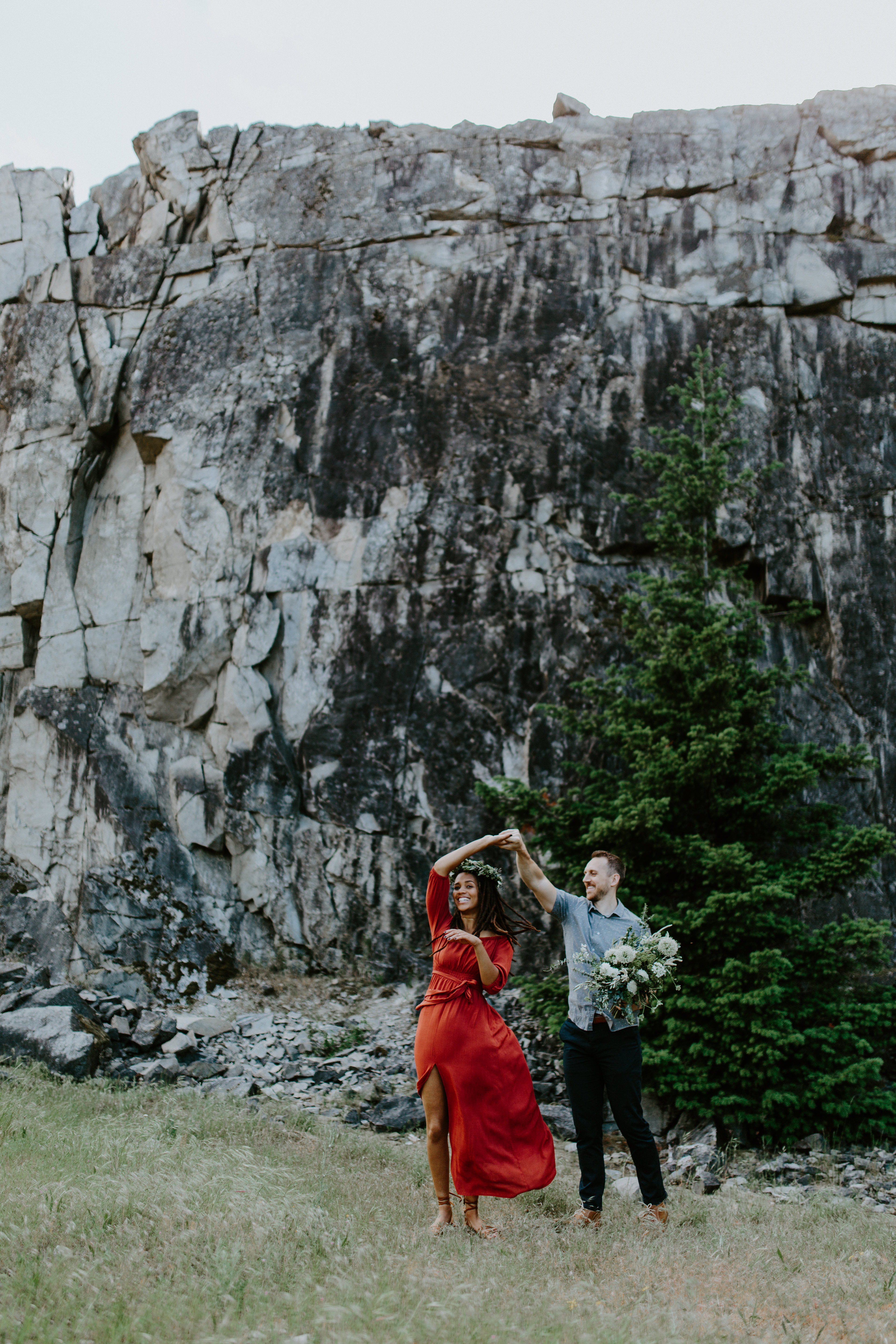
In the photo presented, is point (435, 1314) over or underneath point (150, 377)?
underneath

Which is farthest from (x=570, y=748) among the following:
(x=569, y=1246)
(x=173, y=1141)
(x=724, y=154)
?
(x=724, y=154)

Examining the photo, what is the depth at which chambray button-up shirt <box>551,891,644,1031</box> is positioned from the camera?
4.83 meters

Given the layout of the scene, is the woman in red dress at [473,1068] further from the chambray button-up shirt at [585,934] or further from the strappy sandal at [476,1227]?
the chambray button-up shirt at [585,934]

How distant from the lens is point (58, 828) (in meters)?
11.9

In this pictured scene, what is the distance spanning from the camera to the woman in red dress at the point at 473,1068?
4.56m

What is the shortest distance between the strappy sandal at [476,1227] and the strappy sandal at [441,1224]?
0.07m

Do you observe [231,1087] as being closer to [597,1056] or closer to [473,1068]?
[473,1068]

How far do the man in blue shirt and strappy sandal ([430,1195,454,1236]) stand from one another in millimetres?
693

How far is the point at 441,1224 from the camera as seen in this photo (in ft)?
14.4

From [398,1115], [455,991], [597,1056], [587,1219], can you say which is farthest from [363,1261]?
[398,1115]

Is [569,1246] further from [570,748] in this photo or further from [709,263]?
[709,263]

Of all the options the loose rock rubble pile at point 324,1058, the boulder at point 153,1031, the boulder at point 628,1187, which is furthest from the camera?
the boulder at point 153,1031

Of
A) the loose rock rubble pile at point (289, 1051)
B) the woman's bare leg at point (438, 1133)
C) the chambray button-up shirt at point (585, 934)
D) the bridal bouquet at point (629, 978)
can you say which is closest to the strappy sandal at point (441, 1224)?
the woman's bare leg at point (438, 1133)

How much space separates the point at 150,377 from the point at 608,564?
23.7 feet
